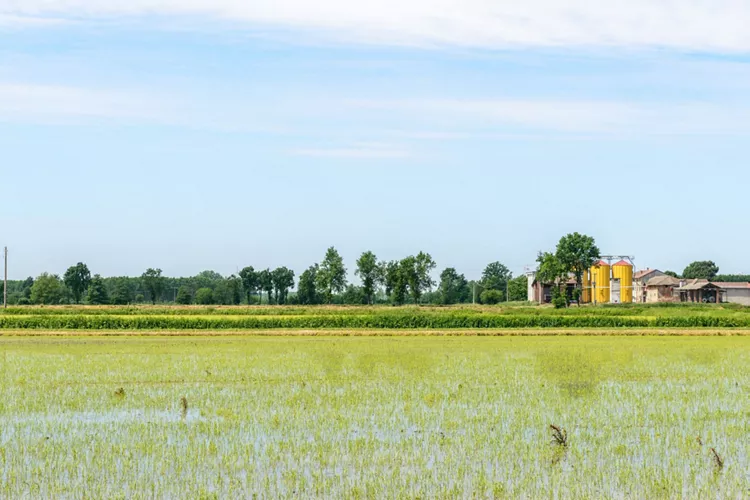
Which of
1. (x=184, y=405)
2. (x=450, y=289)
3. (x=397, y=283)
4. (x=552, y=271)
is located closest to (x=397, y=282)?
(x=397, y=283)

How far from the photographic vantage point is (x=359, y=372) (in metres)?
29.9

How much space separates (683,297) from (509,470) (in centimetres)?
12219

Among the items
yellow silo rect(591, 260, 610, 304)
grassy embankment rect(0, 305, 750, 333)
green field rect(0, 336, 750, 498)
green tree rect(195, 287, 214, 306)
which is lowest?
green field rect(0, 336, 750, 498)

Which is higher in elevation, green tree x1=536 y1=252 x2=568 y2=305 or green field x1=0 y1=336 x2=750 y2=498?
green tree x1=536 y1=252 x2=568 y2=305

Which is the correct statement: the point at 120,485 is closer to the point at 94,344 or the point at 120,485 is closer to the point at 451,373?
the point at 451,373

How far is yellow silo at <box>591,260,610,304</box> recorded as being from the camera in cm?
12825

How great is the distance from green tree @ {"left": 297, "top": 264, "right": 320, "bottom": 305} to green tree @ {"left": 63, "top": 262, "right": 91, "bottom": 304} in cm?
4499

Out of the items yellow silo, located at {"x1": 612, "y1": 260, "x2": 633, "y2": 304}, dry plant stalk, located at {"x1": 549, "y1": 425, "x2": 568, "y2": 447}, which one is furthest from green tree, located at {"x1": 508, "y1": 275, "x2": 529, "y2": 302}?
dry plant stalk, located at {"x1": 549, "y1": 425, "x2": 568, "y2": 447}

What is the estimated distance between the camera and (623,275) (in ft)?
420

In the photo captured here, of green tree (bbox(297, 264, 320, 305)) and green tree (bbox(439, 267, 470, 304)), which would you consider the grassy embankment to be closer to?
green tree (bbox(297, 264, 320, 305))

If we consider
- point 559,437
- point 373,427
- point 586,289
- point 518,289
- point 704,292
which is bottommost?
point 373,427

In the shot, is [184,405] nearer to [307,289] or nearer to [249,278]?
[307,289]

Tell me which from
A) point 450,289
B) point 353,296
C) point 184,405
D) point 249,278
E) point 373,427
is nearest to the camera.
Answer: point 373,427

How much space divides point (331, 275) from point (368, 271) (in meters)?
6.10
